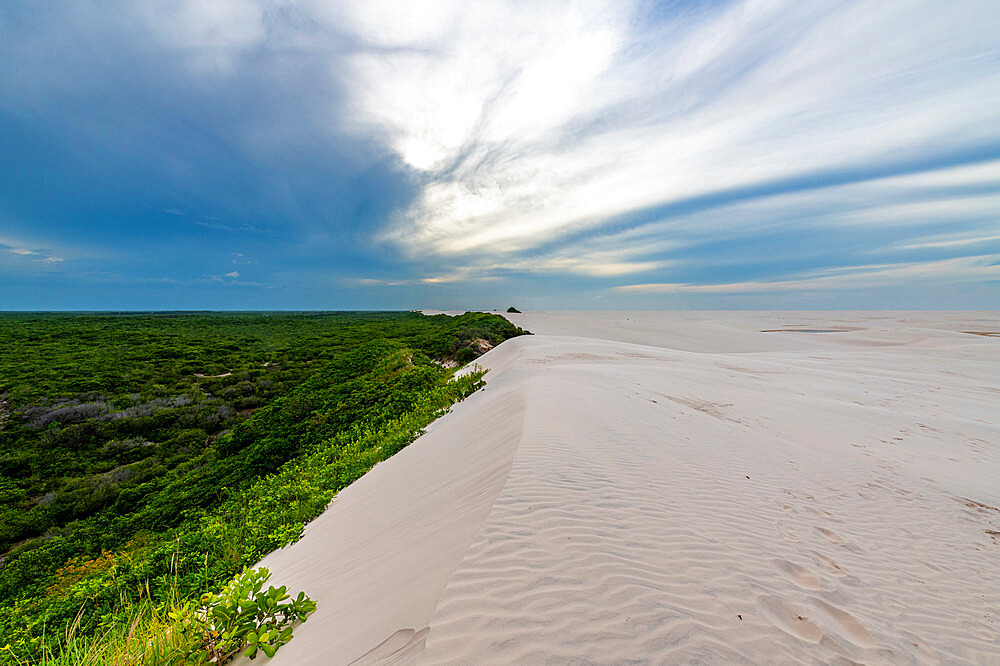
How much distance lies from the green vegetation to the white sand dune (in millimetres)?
1095

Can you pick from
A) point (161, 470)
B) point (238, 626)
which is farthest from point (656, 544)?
point (161, 470)

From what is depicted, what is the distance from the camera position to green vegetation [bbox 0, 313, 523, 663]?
176 inches

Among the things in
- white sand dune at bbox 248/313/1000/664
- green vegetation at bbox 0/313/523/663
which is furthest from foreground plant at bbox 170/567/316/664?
white sand dune at bbox 248/313/1000/664

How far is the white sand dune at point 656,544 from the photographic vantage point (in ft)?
7.41

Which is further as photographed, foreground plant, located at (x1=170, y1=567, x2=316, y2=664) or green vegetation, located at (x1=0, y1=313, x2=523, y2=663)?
green vegetation, located at (x1=0, y1=313, x2=523, y2=663)

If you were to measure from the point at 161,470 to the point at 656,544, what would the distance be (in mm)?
14347

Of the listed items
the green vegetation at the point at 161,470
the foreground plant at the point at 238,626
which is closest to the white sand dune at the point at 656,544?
the foreground plant at the point at 238,626

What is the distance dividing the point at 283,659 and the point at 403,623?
95 cm

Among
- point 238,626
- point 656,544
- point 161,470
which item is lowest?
point 161,470

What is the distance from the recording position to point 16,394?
59.3 feet

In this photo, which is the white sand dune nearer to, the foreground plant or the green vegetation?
the foreground plant

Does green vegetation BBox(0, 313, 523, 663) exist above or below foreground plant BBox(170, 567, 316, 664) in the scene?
below

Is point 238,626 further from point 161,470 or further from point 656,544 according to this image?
point 161,470

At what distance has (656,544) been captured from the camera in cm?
313
